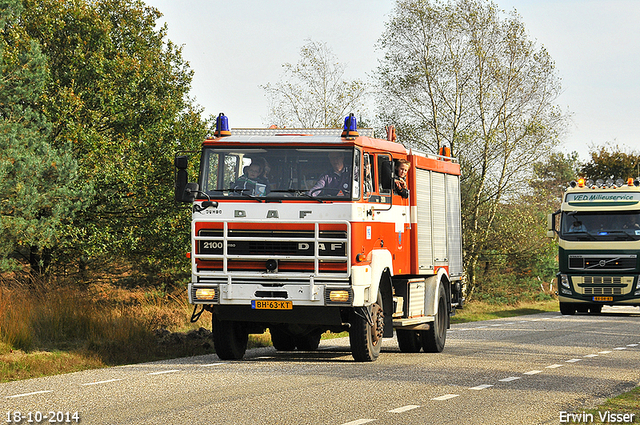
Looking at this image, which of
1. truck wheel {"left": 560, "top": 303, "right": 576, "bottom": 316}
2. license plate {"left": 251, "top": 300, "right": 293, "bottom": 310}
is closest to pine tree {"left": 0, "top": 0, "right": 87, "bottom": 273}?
license plate {"left": 251, "top": 300, "right": 293, "bottom": 310}

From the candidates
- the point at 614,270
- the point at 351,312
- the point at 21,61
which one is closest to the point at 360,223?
the point at 351,312

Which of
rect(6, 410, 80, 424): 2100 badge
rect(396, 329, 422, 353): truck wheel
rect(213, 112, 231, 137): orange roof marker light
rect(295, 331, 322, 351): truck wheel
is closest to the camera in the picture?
rect(6, 410, 80, 424): 2100 badge

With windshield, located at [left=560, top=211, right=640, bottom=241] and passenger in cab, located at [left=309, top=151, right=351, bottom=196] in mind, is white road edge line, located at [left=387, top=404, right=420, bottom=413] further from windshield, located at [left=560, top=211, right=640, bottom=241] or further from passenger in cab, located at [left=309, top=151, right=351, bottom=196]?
windshield, located at [left=560, top=211, right=640, bottom=241]

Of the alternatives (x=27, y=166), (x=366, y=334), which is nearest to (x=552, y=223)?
(x=27, y=166)

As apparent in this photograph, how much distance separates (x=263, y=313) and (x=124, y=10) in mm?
20117

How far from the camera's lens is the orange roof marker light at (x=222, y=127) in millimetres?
13422

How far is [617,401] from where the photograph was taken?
9758mm

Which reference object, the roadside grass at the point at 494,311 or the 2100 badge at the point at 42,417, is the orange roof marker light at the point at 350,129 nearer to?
the 2100 badge at the point at 42,417

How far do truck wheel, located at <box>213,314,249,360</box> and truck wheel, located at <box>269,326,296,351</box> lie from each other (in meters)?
1.21

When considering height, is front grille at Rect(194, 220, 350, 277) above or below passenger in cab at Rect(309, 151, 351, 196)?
below

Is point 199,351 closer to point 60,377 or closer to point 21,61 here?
point 60,377

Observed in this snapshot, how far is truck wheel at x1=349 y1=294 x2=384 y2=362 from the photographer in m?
13.1

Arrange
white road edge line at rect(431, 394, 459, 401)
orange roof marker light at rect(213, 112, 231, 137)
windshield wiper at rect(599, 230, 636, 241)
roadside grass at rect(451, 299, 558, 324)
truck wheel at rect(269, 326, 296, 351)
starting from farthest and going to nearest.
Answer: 1. windshield wiper at rect(599, 230, 636, 241)
2. roadside grass at rect(451, 299, 558, 324)
3. truck wheel at rect(269, 326, 296, 351)
4. orange roof marker light at rect(213, 112, 231, 137)
5. white road edge line at rect(431, 394, 459, 401)

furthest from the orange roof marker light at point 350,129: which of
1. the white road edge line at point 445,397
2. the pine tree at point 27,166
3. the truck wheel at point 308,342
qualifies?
the pine tree at point 27,166
